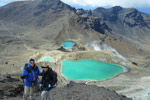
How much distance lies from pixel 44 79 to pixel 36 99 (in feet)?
17.6

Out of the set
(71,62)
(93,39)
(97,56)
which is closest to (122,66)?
(97,56)

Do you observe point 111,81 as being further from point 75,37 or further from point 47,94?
point 75,37

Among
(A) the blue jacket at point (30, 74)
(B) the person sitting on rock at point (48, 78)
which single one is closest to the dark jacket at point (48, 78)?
(B) the person sitting on rock at point (48, 78)

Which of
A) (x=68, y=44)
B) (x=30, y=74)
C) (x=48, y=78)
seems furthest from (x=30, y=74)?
(x=68, y=44)

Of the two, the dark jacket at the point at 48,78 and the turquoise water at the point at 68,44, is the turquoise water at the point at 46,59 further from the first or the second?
the dark jacket at the point at 48,78

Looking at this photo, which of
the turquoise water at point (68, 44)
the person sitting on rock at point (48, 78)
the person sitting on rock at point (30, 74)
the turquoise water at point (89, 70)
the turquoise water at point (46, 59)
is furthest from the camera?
the turquoise water at point (68, 44)

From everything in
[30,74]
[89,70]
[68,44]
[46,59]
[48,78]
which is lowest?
[68,44]

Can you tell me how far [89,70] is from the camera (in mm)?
68438

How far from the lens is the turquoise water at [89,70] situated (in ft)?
200

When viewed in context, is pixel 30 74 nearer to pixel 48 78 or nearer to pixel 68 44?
pixel 48 78

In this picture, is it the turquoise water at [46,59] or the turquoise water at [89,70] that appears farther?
the turquoise water at [46,59]

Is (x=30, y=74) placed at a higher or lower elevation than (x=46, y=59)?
higher

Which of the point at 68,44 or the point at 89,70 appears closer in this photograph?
the point at 89,70

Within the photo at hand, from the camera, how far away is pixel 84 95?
1905 cm
